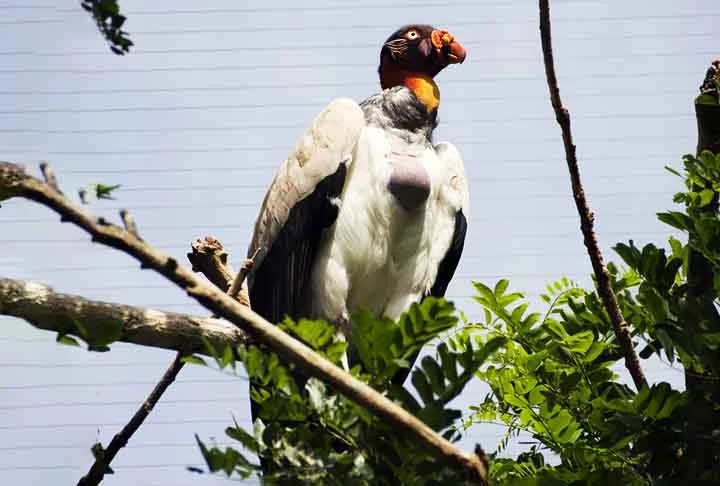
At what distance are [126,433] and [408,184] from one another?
4.21 ft

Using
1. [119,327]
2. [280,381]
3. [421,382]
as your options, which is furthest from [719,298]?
[119,327]

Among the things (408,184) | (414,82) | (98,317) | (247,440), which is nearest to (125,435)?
(98,317)

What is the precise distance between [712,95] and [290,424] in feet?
5.48

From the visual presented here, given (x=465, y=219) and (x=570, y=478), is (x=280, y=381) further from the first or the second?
(x=465, y=219)

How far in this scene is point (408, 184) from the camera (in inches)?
168

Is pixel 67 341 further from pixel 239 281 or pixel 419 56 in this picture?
pixel 419 56

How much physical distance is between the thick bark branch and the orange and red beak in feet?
6.10

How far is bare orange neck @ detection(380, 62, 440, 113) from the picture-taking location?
4.72m

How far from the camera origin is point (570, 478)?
11.0 ft

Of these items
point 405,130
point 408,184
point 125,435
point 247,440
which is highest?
point 405,130

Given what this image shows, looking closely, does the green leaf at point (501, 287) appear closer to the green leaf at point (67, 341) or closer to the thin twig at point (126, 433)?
the thin twig at point (126, 433)

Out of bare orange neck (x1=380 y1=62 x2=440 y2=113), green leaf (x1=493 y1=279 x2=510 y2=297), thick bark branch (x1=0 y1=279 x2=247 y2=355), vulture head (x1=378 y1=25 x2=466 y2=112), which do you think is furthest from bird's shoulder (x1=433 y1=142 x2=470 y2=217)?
thick bark branch (x1=0 y1=279 x2=247 y2=355)

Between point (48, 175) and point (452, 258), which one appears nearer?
point (48, 175)

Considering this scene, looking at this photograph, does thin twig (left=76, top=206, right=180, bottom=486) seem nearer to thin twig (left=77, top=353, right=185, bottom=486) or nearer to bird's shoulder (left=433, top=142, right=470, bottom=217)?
thin twig (left=77, top=353, right=185, bottom=486)
